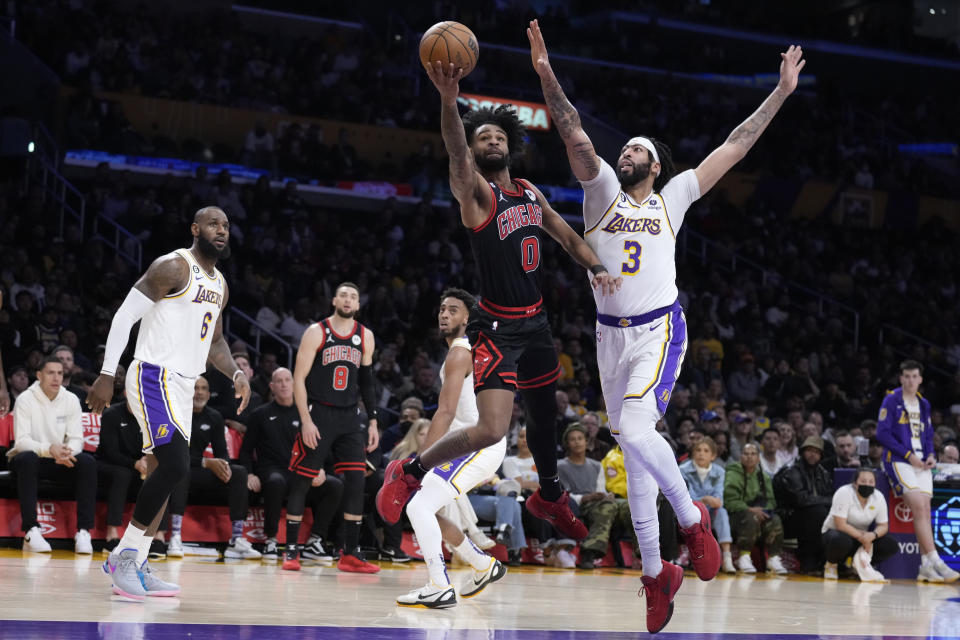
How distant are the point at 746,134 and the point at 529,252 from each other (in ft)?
5.12

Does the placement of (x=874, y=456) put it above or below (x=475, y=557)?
above

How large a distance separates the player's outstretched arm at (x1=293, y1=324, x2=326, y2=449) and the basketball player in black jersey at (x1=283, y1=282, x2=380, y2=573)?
0.07ft

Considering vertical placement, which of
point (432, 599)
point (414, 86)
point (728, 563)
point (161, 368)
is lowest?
point (728, 563)

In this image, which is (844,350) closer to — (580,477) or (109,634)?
(580,477)

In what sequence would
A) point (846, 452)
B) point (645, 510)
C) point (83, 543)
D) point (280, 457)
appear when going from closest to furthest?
1. point (645, 510)
2. point (83, 543)
3. point (280, 457)
4. point (846, 452)

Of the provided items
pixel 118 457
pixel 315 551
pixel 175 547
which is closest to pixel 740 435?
pixel 315 551

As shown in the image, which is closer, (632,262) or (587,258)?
→ (587,258)

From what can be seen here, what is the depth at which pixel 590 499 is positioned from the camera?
11.9 metres

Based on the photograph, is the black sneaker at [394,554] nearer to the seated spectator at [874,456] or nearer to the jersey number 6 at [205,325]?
the jersey number 6 at [205,325]

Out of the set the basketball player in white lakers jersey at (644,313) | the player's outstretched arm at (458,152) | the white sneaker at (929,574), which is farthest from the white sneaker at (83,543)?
the white sneaker at (929,574)

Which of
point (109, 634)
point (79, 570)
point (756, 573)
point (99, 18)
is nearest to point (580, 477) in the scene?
point (756, 573)

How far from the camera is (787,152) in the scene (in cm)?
2548

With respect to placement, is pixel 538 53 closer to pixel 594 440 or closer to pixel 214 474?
pixel 214 474

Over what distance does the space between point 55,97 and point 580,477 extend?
37.5 ft
